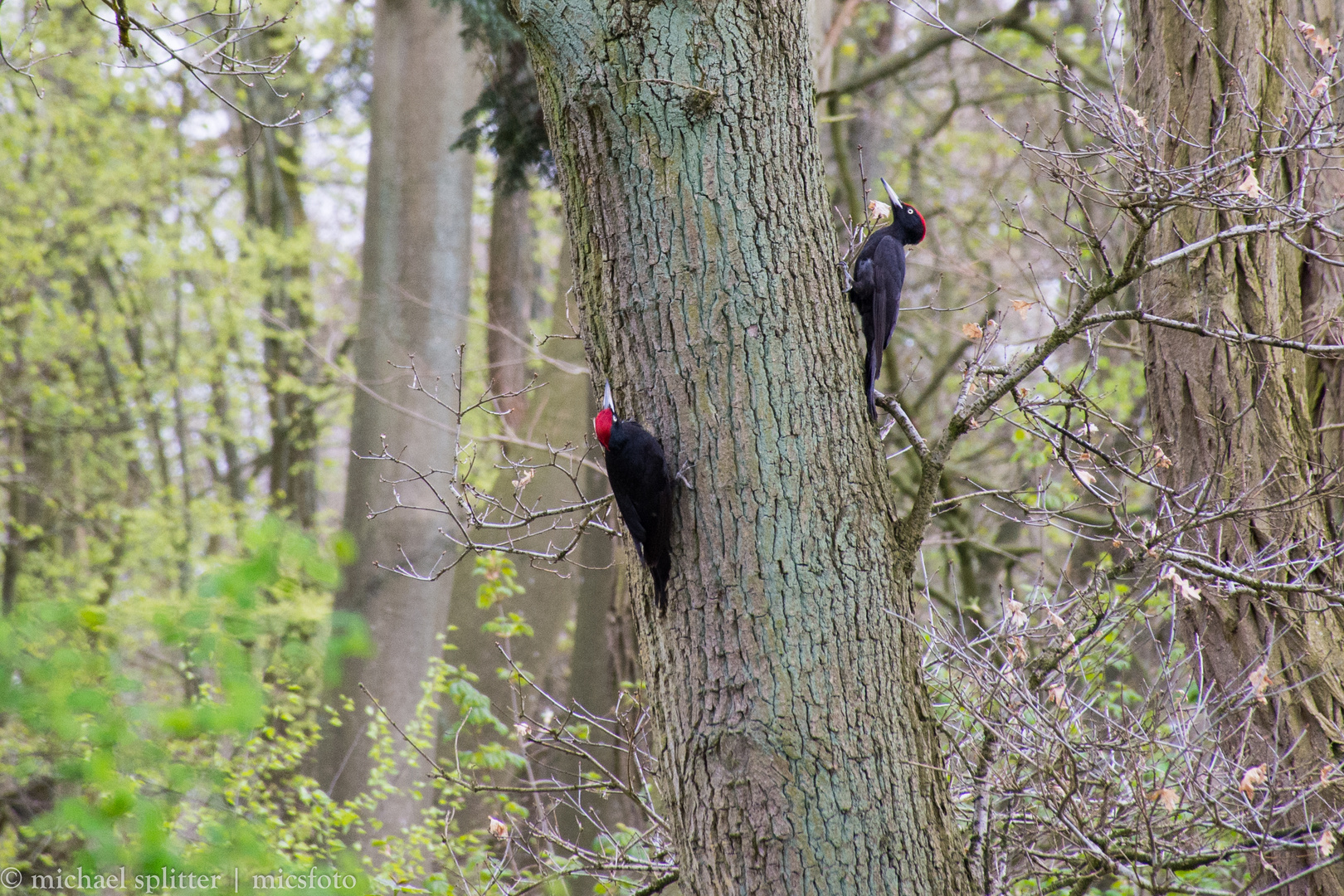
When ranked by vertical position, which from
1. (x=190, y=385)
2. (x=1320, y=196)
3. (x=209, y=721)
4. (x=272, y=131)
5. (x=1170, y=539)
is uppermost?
(x=272, y=131)

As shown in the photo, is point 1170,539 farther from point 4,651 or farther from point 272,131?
point 272,131

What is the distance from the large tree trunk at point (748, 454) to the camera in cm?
252

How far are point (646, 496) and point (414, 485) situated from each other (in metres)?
5.77

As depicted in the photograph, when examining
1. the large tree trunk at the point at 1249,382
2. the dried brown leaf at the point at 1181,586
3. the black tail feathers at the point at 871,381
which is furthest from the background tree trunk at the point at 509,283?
the dried brown leaf at the point at 1181,586

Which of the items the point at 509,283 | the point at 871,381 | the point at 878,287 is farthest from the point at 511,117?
the point at 871,381

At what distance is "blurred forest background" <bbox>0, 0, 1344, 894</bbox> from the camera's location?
2709mm

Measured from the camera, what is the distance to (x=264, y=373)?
40.4ft

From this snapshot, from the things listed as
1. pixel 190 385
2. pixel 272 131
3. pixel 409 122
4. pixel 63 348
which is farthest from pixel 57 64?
pixel 409 122

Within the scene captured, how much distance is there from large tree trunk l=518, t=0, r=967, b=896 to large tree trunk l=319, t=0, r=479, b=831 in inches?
197

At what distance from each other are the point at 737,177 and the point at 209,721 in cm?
185

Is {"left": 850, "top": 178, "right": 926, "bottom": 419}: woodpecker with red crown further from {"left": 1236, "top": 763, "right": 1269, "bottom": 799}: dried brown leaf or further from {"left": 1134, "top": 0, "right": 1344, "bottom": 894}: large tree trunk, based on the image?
{"left": 1236, "top": 763, "right": 1269, "bottom": 799}: dried brown leaf

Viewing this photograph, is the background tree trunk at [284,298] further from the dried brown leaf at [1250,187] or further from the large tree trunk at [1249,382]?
the dried brown leaf at [1250,187]

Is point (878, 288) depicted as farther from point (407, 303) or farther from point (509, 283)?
point (509, 283)

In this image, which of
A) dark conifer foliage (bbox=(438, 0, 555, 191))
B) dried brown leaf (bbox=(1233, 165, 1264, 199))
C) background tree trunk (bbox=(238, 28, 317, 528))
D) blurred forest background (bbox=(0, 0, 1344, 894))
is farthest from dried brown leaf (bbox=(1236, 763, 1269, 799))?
background tree trunk (bbox=(238, 28, 317, 528))
